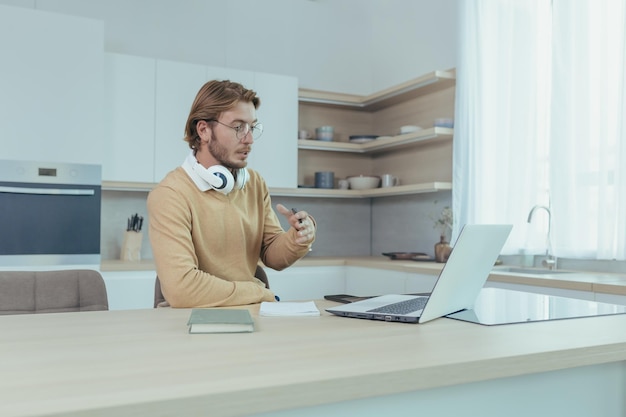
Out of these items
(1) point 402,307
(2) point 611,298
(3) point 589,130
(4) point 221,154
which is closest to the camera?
(1) point 402,307

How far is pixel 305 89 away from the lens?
457 cm

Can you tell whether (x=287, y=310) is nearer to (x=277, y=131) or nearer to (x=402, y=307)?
(x=402, y=307)

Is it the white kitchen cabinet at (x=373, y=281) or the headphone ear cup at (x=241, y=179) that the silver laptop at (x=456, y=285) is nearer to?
the headphone ear cup at (x=241, y=179)

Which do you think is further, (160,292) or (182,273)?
(160,292)

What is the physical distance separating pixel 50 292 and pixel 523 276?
1.95 metres

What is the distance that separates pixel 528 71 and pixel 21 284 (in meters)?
2.72

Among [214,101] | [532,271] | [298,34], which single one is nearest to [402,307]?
[214,101]

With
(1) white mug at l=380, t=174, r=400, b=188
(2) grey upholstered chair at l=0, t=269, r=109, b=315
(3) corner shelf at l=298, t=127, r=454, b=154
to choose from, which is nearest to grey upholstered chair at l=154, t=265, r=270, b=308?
(2) grey upholstered chair at l=0, t=269, r=109, b=315

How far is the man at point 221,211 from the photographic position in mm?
2027

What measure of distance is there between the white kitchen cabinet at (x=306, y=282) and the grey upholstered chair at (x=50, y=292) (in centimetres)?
187

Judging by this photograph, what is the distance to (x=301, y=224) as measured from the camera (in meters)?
2.13

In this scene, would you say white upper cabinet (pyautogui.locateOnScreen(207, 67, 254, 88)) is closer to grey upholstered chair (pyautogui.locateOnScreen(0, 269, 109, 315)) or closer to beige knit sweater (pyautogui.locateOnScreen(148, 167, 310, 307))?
beige knit sweater (pyautogui.locateOnScreen(148, 167, 310, 307))

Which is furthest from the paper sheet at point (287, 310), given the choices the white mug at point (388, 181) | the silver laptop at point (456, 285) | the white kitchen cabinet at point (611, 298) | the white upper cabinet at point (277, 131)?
the white mug at point (388, 181)

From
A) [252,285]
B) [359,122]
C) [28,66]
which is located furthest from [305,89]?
[252,285]
